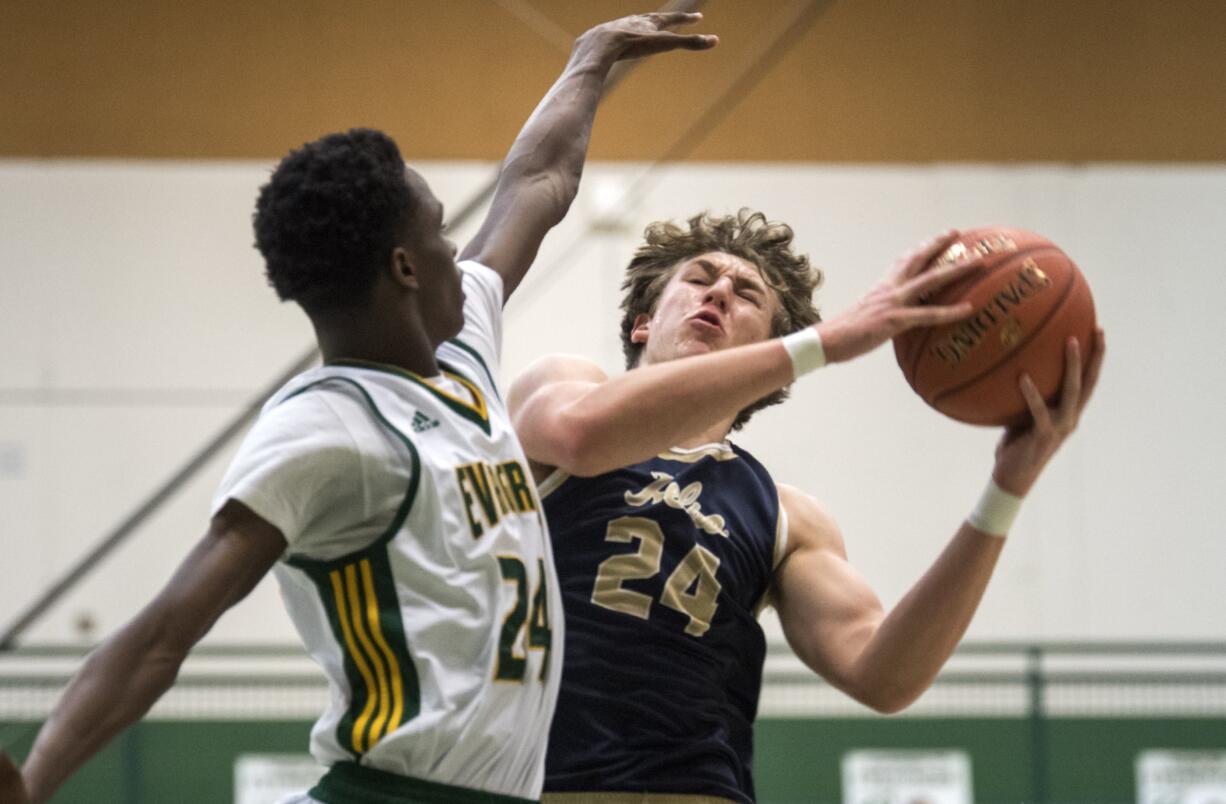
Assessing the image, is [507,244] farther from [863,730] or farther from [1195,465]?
[1195,465]

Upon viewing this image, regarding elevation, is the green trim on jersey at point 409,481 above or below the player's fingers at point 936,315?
below

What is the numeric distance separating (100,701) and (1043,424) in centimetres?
134

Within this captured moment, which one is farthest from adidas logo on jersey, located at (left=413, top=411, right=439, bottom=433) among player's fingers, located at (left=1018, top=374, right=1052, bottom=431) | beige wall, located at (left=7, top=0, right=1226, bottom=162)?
beige wall, located at (left=7, top=0, right=1226, bottom=162)

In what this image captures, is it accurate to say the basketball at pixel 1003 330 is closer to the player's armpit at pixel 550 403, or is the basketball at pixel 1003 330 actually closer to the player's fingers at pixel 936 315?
the player's fingers at pixel 936 315

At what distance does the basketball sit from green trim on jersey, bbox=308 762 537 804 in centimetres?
91

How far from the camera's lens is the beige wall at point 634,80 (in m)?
7.44

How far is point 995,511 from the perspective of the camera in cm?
236

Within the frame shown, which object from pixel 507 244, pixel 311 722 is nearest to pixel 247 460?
pixel 507 244

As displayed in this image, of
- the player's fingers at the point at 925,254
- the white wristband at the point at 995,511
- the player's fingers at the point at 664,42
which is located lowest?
the white wristband at the point at 995,511

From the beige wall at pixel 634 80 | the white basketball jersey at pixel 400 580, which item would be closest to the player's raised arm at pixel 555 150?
the white basketball jersey at pixel 400 580

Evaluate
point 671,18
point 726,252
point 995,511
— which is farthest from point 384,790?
point 671,18

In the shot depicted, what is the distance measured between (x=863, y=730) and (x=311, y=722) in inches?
79.8

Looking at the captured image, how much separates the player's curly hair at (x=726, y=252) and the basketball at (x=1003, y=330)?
0.65 metres

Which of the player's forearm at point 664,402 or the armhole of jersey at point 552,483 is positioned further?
the armhole of jersey at point 552,483
